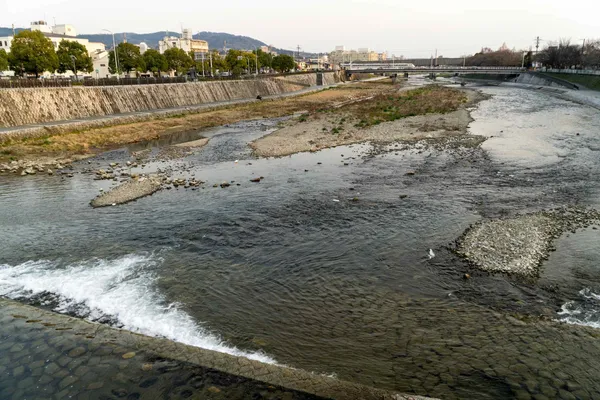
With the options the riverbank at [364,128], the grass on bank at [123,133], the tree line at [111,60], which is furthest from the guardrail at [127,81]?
the riverbank at [364,128]

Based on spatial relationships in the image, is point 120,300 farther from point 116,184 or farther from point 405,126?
point 405,126

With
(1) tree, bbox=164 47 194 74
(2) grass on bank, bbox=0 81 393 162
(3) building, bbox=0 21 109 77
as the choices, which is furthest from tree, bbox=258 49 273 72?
(2) grass on bank, bbox=0 81 393 162

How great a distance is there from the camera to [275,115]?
6600 cm

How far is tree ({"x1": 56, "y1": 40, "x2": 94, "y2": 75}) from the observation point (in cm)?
8019

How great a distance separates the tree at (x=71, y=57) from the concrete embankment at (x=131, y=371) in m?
84.1

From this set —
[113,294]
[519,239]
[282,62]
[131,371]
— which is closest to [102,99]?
[113,294]

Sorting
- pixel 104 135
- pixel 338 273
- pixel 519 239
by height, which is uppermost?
pixel 104 135

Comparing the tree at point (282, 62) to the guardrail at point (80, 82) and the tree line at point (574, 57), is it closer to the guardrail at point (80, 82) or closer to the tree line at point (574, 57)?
the guardrail at point (80, 82)

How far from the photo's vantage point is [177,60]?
4355 inches

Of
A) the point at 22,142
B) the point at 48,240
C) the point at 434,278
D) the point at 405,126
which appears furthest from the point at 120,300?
the point at 405,126

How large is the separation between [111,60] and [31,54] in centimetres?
3606

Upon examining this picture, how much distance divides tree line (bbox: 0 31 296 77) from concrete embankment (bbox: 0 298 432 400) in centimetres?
7434

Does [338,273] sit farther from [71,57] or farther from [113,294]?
[71,57]

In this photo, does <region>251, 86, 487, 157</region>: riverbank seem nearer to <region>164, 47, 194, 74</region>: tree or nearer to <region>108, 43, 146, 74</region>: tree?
<region>108, 43, 146, 74</region>: tree
